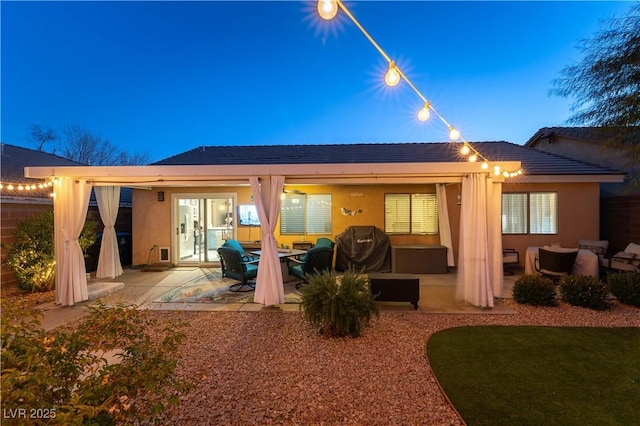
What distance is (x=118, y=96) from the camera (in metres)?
42.8

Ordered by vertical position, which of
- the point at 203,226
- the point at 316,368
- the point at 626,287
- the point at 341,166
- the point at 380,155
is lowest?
the point at 316,368

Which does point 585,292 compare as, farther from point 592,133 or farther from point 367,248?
point 592,133

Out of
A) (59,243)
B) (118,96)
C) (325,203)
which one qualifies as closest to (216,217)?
(325,203)

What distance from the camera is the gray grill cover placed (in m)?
8.80

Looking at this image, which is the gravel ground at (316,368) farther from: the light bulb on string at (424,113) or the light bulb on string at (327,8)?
the light bulb on string at (424,113)

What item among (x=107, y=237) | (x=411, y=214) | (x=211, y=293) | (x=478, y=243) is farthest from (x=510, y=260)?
(x=107, y=237)

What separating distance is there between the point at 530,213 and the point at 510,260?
6.30ft

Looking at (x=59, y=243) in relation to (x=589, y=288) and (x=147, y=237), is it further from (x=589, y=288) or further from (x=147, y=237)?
(x=589, y=288)

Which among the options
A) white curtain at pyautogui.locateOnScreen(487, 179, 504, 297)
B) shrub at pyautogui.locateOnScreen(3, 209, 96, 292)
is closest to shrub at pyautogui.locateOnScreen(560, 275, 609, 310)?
white curtain at pyautogui.locateOnScreen(487, 179, 504, 297)

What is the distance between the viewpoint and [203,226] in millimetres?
10227

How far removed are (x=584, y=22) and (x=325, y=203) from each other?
7.57m

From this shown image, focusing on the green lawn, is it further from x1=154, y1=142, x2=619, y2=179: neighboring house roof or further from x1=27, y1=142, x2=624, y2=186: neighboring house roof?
x1=154, y1=142, x2=619, y2=179: neighboring house roof

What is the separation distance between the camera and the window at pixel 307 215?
9891mm

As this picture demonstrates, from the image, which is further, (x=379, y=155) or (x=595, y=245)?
(x=379, y=155)
